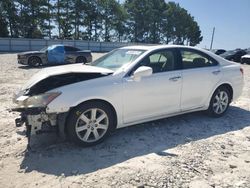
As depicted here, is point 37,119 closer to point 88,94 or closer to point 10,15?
point 88,94

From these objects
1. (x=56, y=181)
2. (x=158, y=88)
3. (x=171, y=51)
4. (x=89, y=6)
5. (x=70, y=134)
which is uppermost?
(x=89, y=6)

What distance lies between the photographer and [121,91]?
4543mm

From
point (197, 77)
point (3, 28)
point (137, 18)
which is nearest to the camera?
point (197, 77)

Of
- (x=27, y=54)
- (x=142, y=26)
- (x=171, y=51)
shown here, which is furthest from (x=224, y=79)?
(x=142, y=26)

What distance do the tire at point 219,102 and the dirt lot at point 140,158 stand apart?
0.45m

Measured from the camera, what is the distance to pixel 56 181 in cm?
346

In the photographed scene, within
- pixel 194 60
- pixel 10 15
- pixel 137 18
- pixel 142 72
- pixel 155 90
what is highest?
pixel 137 18

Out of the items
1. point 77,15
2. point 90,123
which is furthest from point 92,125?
point 77,15

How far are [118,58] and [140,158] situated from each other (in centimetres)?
204

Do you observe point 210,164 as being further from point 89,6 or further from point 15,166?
point 89,6

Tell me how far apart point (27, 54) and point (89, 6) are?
39.5 m

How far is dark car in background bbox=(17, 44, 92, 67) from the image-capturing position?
52.4 ft

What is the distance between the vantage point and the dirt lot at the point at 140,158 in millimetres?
3510

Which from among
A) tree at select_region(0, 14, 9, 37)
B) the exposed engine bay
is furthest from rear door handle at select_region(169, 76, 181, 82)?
tree at select_region(0, 14, 9, 37)
